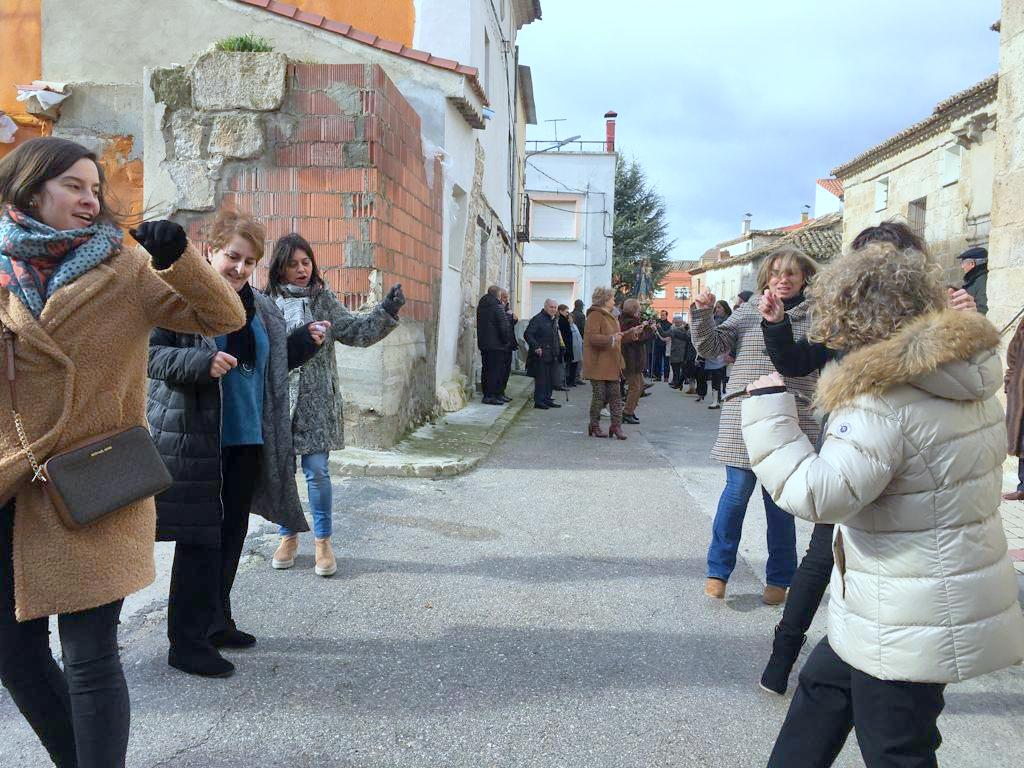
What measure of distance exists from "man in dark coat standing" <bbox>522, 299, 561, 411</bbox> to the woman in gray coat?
7822mm

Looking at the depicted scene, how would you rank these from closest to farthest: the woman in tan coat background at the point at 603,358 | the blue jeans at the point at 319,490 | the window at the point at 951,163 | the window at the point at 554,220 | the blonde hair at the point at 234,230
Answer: the blonde hair at the point at 234,230, the blue jeans at the point at 319,490, the woman in tan coat background at the point at 603,358, the window at the point at 951,163, the window at the point at 554,220

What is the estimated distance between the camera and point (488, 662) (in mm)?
3164

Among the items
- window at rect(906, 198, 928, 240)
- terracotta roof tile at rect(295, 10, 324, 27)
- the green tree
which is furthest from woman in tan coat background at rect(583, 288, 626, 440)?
the green tree

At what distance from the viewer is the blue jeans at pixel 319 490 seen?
13.3 feet

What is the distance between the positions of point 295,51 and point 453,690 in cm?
707

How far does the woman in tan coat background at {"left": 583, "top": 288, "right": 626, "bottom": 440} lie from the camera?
8891mm

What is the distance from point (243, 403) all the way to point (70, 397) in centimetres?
135

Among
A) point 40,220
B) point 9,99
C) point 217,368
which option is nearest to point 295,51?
point 9,99

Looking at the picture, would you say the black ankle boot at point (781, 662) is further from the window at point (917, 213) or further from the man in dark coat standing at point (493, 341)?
the window at point (917, 213)

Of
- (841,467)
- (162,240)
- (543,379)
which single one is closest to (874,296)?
(841,467)

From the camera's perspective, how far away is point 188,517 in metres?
2.85

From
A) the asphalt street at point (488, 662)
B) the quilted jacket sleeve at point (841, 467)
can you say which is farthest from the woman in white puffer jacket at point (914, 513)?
the asphalt street at point (488, 662)

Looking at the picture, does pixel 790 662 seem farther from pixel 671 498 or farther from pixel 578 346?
pixel 578 346

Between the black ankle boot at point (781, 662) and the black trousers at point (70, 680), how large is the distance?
2.17 meters
